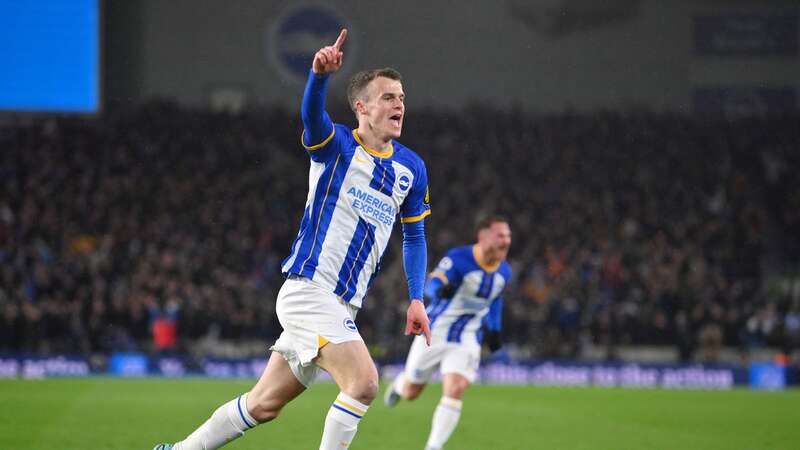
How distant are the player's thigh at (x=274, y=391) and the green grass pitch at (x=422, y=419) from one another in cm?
369

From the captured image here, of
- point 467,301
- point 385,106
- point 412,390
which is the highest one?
point 385,106

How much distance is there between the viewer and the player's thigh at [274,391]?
235 inches

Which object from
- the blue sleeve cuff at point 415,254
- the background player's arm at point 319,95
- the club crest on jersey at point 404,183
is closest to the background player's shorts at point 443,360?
the blue sleeve cuff at point 415,254

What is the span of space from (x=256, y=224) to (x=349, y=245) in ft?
66.5

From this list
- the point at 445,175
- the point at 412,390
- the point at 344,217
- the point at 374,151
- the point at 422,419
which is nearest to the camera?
Answer: the point at 344,217

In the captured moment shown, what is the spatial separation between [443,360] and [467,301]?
2.15ft

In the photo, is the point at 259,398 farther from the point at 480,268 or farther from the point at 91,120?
the point at 91,120

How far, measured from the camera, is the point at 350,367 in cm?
578

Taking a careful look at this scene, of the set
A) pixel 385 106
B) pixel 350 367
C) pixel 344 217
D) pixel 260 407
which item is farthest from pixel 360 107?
pixel 260 407

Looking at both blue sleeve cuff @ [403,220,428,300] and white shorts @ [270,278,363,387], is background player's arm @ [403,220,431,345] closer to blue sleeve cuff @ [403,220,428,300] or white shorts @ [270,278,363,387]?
blue sleeve cuff @ [403,220,428,300]

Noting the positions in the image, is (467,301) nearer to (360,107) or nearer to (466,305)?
(466,305)

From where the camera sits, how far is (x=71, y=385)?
59.3 ft

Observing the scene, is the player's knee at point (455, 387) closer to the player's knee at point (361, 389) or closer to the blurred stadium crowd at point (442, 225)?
the player's knee at point (361, 389)

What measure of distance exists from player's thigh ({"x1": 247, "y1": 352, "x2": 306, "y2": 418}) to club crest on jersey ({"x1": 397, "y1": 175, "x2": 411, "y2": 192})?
122 centimetres
